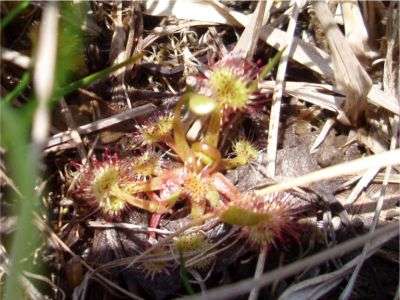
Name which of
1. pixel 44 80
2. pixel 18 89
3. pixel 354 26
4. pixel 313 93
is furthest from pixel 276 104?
pixel 44 80

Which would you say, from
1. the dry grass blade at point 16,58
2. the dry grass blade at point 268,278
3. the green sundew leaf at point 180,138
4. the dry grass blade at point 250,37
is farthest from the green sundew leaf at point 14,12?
the dry grass blade at point 268,278

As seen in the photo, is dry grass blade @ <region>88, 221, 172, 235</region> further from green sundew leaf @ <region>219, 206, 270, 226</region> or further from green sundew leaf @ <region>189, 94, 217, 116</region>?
green sundew leaf @ <region>189, 94, 217, 116</region>

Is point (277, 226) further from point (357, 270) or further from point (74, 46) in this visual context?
point (74, 46)

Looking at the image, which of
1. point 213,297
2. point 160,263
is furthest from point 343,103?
point 213,297

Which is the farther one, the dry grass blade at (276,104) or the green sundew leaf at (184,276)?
the dry grass blade at (276,104)

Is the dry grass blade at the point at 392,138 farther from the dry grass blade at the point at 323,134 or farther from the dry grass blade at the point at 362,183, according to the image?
the dry grass blade at the point at 323,134

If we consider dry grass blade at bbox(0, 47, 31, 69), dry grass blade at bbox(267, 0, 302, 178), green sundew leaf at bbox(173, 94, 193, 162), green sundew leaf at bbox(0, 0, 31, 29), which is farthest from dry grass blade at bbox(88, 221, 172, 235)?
green sundew leaf at bbox(0, 0, 31, 29)
